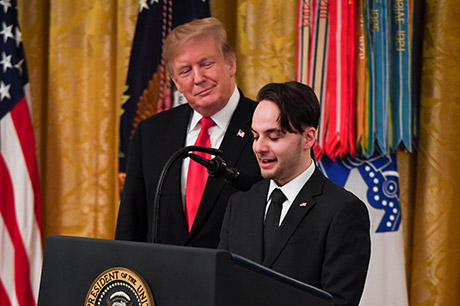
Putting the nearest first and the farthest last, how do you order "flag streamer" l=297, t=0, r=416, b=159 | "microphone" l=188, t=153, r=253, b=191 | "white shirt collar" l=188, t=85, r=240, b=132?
"microphone" l=188, t=153, r=253, b=191, "white shirt collar" l=188, t=85, r=240, b=132, "flag streamer" l=297, t=0, r=416, b=159

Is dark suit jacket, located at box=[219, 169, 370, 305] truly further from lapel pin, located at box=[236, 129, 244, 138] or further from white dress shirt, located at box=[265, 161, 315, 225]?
lapel pin, located at box=[236, 129, 244, 138]

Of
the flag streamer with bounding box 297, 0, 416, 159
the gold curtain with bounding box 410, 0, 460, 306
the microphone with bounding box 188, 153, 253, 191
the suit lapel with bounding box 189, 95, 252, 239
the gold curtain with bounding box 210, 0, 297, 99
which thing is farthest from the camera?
the gold curtain with bounding box 210, 0, 297, 99

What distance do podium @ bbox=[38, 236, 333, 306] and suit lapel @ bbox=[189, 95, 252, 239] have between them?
0.92m

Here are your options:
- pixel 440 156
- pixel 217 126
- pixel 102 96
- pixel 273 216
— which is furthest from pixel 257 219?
pixel 102 96

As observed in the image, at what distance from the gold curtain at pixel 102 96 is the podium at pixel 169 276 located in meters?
2.10

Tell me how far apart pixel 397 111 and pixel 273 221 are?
1571mm

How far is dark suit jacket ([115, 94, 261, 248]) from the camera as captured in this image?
89.0 inches

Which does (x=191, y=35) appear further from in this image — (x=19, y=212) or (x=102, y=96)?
(x=19, y=212)

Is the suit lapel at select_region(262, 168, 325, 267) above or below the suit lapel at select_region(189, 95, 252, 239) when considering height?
below

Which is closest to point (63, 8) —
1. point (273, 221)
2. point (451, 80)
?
point (451, 80)

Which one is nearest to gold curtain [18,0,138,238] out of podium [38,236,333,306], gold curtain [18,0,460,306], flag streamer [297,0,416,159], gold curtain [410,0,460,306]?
gold curtain [18,0,460,306]

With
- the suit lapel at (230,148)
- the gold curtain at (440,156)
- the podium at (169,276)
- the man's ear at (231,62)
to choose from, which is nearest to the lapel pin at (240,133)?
the suit lapel at (230,148)

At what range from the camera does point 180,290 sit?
113 cm

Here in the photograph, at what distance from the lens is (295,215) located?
173cm
